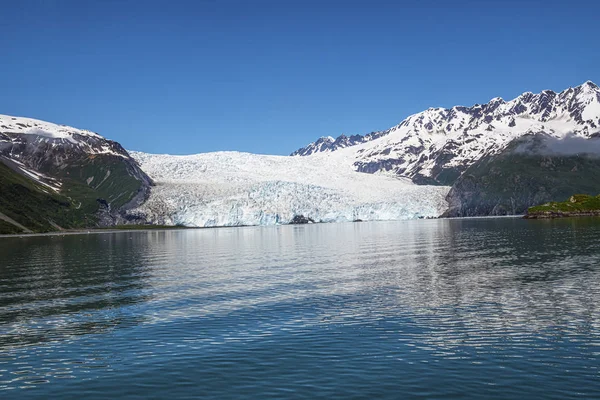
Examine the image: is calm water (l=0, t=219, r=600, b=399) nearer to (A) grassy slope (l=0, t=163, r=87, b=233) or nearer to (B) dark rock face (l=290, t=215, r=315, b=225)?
(A) grassy slope (l=0, t=163, r=87, b=233)

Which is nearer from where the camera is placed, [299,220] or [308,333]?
[308,333]

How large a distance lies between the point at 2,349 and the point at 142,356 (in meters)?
6.59

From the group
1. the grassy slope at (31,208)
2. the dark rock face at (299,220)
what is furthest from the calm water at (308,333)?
the dark rock face at (299,220)

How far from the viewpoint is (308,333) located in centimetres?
2488

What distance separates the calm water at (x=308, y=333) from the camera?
58.9 ft

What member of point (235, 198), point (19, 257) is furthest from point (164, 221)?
point (19, 257)

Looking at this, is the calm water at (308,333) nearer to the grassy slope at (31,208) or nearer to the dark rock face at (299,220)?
the grassy slope at (31,208)

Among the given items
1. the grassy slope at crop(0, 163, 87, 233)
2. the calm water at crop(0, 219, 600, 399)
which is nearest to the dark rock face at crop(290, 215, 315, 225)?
the grassy slope at crop(0, 163, 87, 233)

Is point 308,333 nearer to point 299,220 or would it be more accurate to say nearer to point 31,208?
point 299,220

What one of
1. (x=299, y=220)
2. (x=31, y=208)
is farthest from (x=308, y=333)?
(x=31, y=208)

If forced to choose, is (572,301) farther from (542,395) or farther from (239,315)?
(239,315)

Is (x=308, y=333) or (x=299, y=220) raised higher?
(x=299, y=220)

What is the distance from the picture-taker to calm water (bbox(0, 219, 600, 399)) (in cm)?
1794

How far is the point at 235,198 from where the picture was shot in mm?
181375
